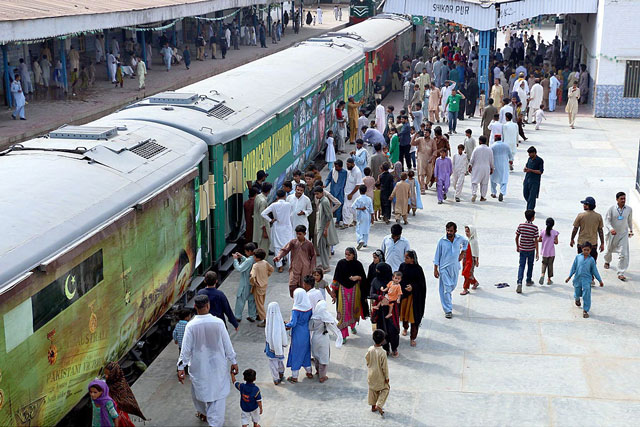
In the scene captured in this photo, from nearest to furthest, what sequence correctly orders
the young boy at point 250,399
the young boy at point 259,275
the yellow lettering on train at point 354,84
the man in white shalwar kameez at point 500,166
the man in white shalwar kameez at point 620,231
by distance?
the young boy at point 250,399 → the young boy at point 259,275 → the man in white shalwar kameez at point 620,231 → the man in white shalwar kameez at point 500,166 → the yellow lettering on train at point 354,84

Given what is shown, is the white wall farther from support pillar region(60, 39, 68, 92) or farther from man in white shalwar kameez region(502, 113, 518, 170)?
support pillar region(60, 39, 68, 92)

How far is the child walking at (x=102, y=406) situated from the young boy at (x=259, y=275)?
10.5ft

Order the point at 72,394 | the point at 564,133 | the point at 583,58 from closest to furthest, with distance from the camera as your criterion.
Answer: the point at 72,394 < the point at 564,133 < the point at 583,58

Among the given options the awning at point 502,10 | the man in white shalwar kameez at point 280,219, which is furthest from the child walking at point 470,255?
the awning at point 502,10

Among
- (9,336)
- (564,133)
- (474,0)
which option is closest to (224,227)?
(9,336)

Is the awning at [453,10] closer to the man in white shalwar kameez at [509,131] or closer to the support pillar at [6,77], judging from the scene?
the man in white shalwar kameez at [509,131]

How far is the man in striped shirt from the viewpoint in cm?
1157

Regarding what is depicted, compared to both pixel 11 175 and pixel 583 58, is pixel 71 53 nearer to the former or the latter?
pixel 583 58

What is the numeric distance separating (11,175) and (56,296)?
59.1 inches

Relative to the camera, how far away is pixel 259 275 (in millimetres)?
10305

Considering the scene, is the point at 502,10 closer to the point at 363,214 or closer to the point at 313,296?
the point at 363,214

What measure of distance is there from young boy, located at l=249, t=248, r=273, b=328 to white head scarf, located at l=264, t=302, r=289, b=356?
1.24 m

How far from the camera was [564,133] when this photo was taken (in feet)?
77.6

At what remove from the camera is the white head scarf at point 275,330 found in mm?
8898
